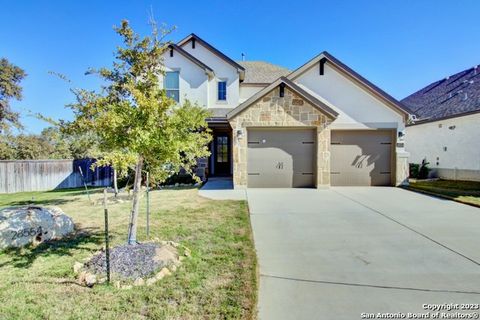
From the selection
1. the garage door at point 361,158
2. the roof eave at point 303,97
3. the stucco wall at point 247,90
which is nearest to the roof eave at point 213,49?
the stucco wall at point 247,90

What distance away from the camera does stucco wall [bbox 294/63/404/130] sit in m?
12.0

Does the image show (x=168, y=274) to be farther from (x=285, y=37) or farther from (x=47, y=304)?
(x=285, y=37)

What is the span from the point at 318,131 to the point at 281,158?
79.9 inches

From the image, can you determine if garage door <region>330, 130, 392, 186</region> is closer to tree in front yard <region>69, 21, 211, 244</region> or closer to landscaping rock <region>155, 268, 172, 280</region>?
tree in front yard <region>69, 21, 211, 244</region>

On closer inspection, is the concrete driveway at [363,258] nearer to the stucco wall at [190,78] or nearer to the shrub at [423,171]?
the stucco wall at [190,78]

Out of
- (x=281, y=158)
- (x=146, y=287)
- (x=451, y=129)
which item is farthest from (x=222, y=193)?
(x=451, y=129)

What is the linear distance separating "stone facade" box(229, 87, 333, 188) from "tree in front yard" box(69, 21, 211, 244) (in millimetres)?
6441

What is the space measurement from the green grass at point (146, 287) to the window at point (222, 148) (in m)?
10.5

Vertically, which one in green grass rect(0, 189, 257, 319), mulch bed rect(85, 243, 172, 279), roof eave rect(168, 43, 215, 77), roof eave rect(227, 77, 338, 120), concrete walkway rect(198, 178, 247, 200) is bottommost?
green grass rect(0, 189, 257, 319)

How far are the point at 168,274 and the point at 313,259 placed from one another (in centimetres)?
236

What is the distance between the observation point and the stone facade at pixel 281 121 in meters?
11.2

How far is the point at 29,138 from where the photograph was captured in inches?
901

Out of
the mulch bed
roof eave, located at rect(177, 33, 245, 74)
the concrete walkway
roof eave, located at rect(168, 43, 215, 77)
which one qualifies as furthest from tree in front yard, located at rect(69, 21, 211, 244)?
roof eave, located at rect(177, 33, 245, 74)

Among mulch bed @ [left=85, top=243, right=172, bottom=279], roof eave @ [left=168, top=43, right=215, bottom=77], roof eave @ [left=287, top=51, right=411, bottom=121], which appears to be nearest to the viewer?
mulch bed @ [left=85, top=243, right=172, bottom=279]
